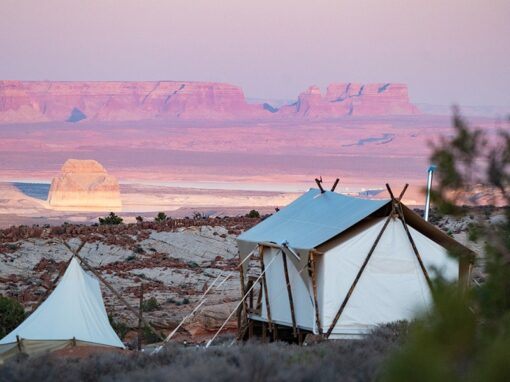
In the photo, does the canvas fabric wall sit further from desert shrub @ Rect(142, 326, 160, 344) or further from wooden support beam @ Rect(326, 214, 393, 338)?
desert shrub @ Rect(142, 326, 160, 344)

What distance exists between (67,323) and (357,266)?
4.07 meters

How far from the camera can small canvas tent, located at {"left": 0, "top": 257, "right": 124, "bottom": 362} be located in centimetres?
1444

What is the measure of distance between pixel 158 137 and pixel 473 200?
5722 inches

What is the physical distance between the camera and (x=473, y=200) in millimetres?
7949

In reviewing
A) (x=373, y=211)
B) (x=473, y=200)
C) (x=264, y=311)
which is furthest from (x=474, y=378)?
(x=264, y=311)

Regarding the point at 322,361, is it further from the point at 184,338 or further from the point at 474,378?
the point at 184,338

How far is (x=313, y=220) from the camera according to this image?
16.7m

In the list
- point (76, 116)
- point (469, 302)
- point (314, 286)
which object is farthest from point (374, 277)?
point (76, 116)

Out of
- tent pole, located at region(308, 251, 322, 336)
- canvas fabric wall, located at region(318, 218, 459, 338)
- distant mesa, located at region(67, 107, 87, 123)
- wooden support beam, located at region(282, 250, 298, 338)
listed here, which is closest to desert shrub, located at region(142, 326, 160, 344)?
wooden support beam, located at region(282, 250, 298, 338)

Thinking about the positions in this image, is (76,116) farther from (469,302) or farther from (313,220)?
(469,302)

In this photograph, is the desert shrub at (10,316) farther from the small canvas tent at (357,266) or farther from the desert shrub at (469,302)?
the desert shrub at (469,302)

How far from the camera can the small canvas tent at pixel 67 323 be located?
14.4 meters

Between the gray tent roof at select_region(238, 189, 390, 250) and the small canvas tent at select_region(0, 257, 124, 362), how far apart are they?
113 inches

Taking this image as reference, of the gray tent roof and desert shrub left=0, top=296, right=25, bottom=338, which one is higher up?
the gray tent roof
